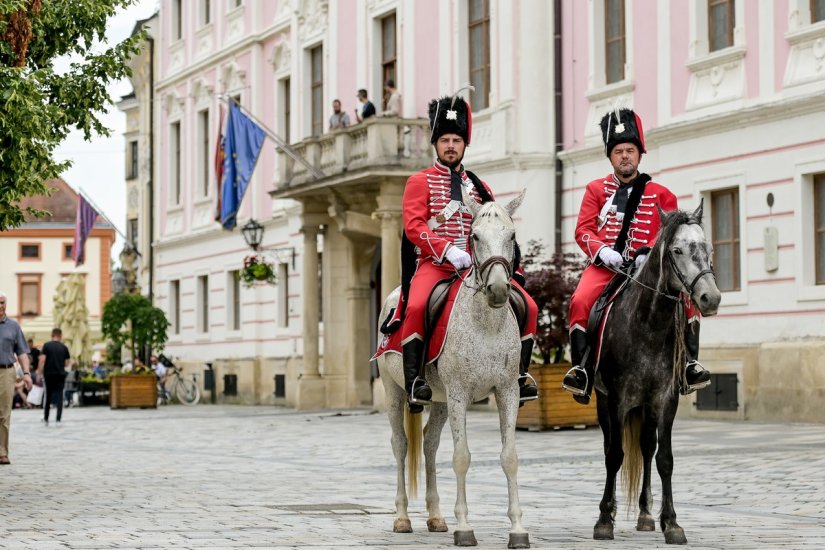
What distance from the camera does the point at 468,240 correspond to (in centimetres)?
1021

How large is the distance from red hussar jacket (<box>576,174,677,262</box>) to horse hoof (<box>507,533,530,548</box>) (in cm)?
228

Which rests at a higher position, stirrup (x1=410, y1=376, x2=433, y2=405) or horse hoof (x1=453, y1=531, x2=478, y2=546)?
stirrup (x1=410, y1=376, x2=433, y2=405)

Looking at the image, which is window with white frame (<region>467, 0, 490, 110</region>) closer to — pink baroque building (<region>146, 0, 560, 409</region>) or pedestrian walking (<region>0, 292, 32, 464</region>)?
pink baroque building (<region>146, 0, 560, 409</region>)

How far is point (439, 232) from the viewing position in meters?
10.6

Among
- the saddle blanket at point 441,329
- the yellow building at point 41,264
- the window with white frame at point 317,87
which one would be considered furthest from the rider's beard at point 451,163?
the yellow building at point 41,264

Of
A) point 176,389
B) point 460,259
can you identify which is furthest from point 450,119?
point 176,389

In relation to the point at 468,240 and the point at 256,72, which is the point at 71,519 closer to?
the point at 468,240

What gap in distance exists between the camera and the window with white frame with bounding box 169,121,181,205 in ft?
162

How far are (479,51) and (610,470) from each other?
2262 centimetres

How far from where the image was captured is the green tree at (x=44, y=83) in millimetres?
13297

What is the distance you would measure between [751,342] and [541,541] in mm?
15503

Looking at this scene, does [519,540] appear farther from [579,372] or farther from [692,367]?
[692,367]

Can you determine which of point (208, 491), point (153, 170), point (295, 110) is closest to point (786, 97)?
point (208, 491)

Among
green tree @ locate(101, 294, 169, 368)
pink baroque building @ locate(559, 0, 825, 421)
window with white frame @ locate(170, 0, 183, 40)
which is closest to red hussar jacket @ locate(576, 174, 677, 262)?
pink baroque building @ locate(559, 0, 825, 421)
